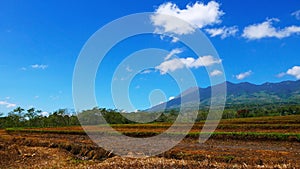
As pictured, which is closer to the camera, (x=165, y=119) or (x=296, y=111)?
(x=165, y=119)

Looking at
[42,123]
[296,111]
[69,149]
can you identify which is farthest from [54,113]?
[296,111]

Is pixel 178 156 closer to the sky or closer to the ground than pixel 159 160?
closer to the ground

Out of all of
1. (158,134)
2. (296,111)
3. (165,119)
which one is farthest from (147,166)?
(296,111)

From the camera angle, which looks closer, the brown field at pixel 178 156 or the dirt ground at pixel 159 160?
the dirt ground at pixel 159 160

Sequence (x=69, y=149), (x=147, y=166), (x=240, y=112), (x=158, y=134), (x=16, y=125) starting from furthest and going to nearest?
1. (x=240, y=112)
2. (x=16, y=125)
3. (x=158, y=134)
4. (x=69, y=149)
5. (x=147, y=166)

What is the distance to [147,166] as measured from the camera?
1146 centimetres

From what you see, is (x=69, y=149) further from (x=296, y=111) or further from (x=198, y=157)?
(x=296, y=111)

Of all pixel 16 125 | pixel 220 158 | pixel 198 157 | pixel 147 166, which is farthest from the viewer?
pixel 16 125

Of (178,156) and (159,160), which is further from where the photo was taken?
A: (178,156)

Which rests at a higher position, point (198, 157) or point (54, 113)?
point (54, 113)

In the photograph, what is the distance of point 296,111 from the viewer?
282 ft

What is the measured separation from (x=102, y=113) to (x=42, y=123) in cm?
1558

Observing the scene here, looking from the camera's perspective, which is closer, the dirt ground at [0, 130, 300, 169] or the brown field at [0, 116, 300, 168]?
the dirt ground at [0, 130, 300, 169]

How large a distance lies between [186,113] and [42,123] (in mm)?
37418
